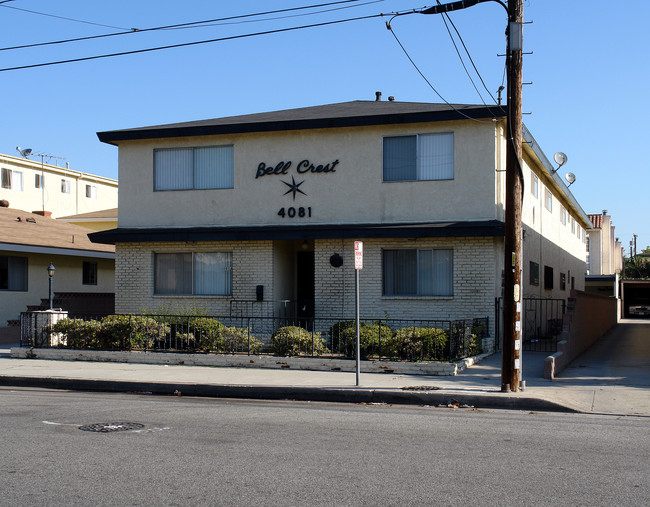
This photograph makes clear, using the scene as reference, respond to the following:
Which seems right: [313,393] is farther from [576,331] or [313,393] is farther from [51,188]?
[51,188]

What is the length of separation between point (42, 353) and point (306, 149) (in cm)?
832

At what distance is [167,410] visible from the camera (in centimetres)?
1089

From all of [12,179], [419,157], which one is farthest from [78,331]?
[12,179]

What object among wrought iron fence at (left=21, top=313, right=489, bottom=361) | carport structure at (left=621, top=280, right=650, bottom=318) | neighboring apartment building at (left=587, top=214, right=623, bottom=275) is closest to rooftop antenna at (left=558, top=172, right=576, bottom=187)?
wrought iron fence at (left=21, top=313, right=489, bottom=361)

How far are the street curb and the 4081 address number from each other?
807 centimetres

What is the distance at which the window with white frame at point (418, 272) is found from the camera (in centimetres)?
1944

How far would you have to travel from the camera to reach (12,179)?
168ft

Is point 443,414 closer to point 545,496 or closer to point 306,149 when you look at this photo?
point 545,496

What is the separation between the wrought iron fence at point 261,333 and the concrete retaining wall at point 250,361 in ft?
1.19

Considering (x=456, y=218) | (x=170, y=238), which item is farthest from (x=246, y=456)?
(x=170, y=238)

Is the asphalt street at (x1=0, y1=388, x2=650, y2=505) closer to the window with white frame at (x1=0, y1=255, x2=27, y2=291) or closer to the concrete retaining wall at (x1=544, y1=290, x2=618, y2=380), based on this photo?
the concrete retaining wall at (x1=544, y1=290, x2=618, y2=380)

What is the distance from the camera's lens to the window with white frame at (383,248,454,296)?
19.4 meters

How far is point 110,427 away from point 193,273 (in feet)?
39.9

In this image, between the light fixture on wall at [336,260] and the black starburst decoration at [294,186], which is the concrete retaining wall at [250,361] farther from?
the black starburst decoration at [294,186]
